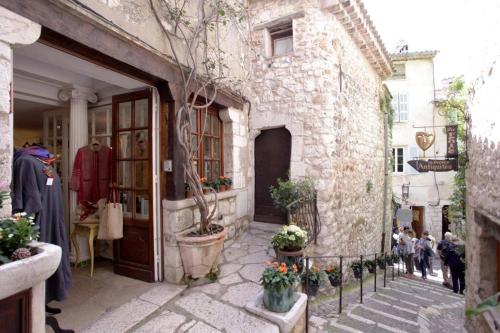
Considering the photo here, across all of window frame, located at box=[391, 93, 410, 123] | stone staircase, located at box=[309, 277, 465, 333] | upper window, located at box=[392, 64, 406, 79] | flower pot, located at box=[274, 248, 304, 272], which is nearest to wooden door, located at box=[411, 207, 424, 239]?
window frame, located at box=[391, 93, 410, 123]

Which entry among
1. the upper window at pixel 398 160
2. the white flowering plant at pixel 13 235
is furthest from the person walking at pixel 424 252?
the white flowering plant at pixel 13 235

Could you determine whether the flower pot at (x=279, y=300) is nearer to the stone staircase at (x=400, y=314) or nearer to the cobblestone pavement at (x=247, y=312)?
the cobblestone pavement at (x=247, y=312)

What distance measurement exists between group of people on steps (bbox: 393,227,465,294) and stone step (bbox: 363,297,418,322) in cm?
265

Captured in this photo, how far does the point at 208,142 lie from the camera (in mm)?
4148

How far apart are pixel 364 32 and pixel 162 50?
461 centimetres

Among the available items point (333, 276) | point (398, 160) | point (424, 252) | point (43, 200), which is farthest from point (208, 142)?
point (398, 160)

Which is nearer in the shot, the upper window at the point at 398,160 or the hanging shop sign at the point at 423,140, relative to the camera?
the hanging shop sign at the point at 423,140

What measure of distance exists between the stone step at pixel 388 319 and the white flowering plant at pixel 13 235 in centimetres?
401

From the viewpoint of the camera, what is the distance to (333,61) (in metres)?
4.83

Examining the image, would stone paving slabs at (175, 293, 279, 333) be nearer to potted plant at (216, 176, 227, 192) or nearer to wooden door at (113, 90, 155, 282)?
wooden door at (113, 90, 155, 282)

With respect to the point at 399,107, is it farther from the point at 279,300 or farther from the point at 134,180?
the point at 134,180

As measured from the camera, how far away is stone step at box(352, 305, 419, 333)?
11.6 ft

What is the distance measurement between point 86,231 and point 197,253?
5.02ft

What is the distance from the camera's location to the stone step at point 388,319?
3.55 metres
